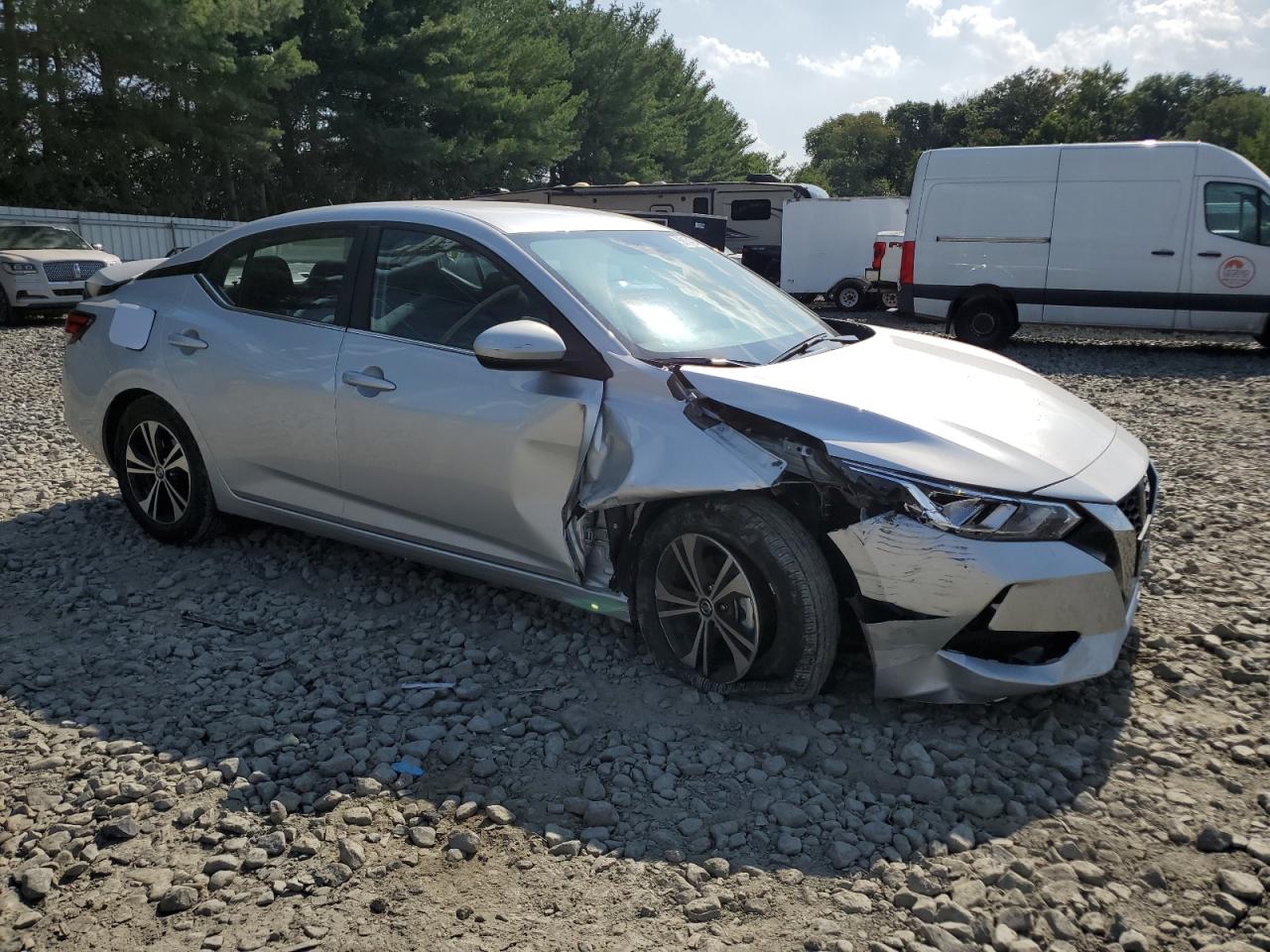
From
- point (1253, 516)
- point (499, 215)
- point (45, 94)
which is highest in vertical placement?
point (45, 94)

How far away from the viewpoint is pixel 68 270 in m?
15.4

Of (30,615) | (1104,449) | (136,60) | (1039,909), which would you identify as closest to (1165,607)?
(1104,449)

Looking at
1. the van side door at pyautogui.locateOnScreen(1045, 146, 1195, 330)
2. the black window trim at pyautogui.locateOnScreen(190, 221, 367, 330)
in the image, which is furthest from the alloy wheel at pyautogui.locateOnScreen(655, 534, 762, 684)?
the van side door at pyautogui.locateOnScreen(1045, 146, 1195, 330)

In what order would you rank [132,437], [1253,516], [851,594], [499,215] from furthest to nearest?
[1253,516] → [132,437] → [499,215] → [851,594]

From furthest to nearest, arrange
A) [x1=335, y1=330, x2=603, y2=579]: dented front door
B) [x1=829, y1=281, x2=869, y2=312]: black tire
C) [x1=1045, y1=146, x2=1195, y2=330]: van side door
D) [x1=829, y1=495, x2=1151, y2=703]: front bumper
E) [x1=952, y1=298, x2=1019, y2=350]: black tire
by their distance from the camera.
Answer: [x1=829, y1=281, x2=869, y2=312]: black tire
[x1=952, y1=298, x2=1019, y2=350]: black tire
[x1=1045, y1=146, x2=1195, y2=330]: van side door
[x1=335, y1=330, x2=603, y2=579]: dented front door
[x1=829, y1=495, x2=1151, y2=703]: front bumper

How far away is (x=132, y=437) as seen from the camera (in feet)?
16.2

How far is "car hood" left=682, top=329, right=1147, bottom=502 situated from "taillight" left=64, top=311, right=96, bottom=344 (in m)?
3.26

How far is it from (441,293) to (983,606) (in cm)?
230

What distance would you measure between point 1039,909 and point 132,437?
4.31 metres

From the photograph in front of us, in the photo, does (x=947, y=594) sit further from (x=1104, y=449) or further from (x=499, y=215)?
(x=499, y=215)

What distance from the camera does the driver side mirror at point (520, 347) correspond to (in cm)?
346

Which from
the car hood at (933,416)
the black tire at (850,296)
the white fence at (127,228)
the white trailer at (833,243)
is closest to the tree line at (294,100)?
the white fence at (127,228)

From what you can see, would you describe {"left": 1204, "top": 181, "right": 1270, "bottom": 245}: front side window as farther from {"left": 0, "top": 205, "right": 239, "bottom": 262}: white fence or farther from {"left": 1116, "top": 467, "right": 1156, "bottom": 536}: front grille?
{"left": 0, "top": 205, "right": 239, "bottom": 262}: white fence

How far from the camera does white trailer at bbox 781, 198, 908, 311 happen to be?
802 inches
